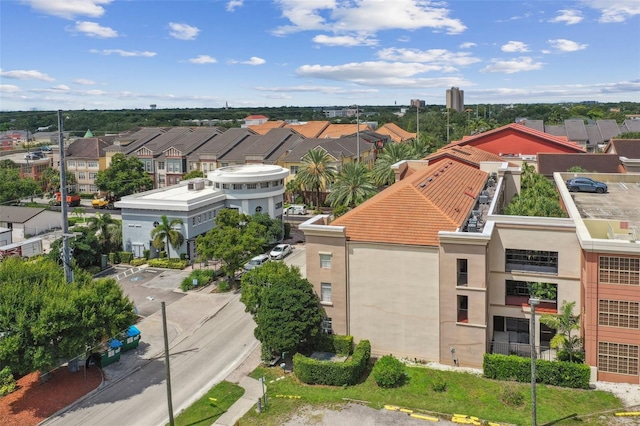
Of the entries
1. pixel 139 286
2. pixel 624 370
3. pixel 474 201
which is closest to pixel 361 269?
pixel 474 201

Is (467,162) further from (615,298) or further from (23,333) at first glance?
(23,333)

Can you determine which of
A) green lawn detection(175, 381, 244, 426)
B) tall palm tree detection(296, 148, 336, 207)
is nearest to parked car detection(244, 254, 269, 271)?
green lawn detection(175, 381, 244, 426)

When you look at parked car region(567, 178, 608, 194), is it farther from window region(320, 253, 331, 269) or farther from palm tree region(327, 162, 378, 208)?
palm tree region(327, 162, 378, 208)

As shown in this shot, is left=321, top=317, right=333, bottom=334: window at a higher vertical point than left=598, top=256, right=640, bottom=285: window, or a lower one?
lower

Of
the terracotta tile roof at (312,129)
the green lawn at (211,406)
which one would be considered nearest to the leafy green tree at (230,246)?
the green lawn at (211,406)

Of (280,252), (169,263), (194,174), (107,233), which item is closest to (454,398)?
(280,252)

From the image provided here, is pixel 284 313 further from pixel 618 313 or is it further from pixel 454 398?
pixel 618 313
